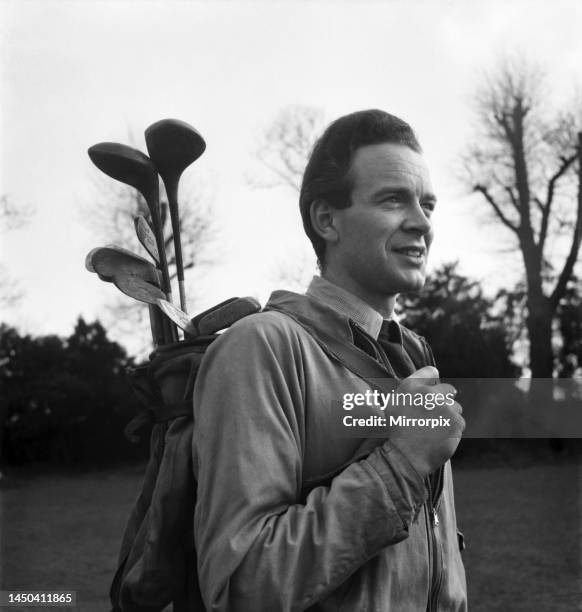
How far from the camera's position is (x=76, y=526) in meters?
7.99

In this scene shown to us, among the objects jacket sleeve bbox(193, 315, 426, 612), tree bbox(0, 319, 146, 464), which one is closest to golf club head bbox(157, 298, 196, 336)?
jacket sleeve bbox(193, 315, 426, 612)

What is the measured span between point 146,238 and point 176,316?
0.23 metres

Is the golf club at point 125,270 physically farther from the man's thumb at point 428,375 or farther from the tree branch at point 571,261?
the tree branch at point 571,261

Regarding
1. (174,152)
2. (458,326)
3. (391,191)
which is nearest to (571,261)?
(458,326)

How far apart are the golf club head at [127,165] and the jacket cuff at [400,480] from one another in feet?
2.61

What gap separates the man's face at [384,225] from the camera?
1.31 meters

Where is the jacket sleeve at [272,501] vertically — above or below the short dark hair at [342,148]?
below

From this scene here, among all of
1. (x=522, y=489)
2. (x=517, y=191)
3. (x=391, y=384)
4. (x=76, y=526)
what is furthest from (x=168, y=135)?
(x=517, y=191)

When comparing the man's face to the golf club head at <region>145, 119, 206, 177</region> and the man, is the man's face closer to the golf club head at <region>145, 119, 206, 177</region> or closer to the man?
the man

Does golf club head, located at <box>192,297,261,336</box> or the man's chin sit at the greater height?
the man's chin

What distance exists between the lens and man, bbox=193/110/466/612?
107cm

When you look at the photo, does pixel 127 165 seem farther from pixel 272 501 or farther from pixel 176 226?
pixel 272 501

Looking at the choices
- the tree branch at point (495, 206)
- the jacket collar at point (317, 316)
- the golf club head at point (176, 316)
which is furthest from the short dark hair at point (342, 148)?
the tree branch at point (495, 206)

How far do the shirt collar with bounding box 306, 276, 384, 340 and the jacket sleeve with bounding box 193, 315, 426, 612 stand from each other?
191 mm
